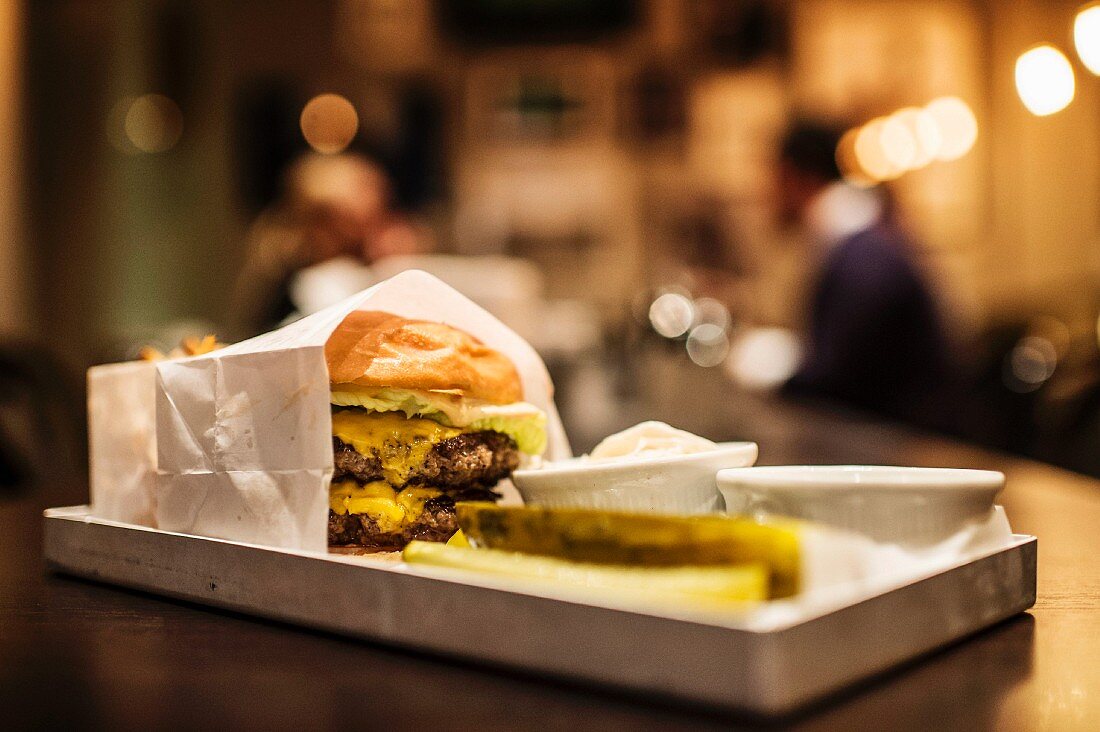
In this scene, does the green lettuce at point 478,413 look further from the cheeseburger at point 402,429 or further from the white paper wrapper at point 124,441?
the white paper wrapper at point 124,441

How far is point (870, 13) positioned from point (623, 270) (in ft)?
9.07

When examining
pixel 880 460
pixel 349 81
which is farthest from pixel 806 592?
pixel 349 81

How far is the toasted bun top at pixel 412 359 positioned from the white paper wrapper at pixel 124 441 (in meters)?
0.29

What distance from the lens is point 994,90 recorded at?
7883mm

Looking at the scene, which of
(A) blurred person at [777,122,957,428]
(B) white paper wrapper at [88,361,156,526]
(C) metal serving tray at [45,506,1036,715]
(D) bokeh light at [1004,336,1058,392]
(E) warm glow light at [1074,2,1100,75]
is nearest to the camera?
(C) metal serving tray at [45,506,1036,715]

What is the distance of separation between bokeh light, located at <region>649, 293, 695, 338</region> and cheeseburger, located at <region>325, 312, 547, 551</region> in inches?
156

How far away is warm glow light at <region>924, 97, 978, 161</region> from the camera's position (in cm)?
788

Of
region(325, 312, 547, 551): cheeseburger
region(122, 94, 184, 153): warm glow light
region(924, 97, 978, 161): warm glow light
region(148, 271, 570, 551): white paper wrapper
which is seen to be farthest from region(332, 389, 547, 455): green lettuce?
region(122, 94, 184, 153): warm glow light

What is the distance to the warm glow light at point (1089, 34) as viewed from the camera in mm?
3344

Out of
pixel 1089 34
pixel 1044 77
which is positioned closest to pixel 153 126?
pixel 1044 77

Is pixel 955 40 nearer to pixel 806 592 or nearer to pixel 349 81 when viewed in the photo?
pixel 349 81

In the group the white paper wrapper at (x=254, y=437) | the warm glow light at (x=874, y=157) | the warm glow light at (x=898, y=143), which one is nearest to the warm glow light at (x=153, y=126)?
the warm glow light at (x=874, y=157)

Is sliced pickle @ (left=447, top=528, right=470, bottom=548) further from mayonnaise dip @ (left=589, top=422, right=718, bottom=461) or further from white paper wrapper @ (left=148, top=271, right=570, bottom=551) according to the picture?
mayonnaise dip @ (left=589, top=422, right=718, bottom=461)

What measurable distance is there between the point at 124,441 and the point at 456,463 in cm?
47
